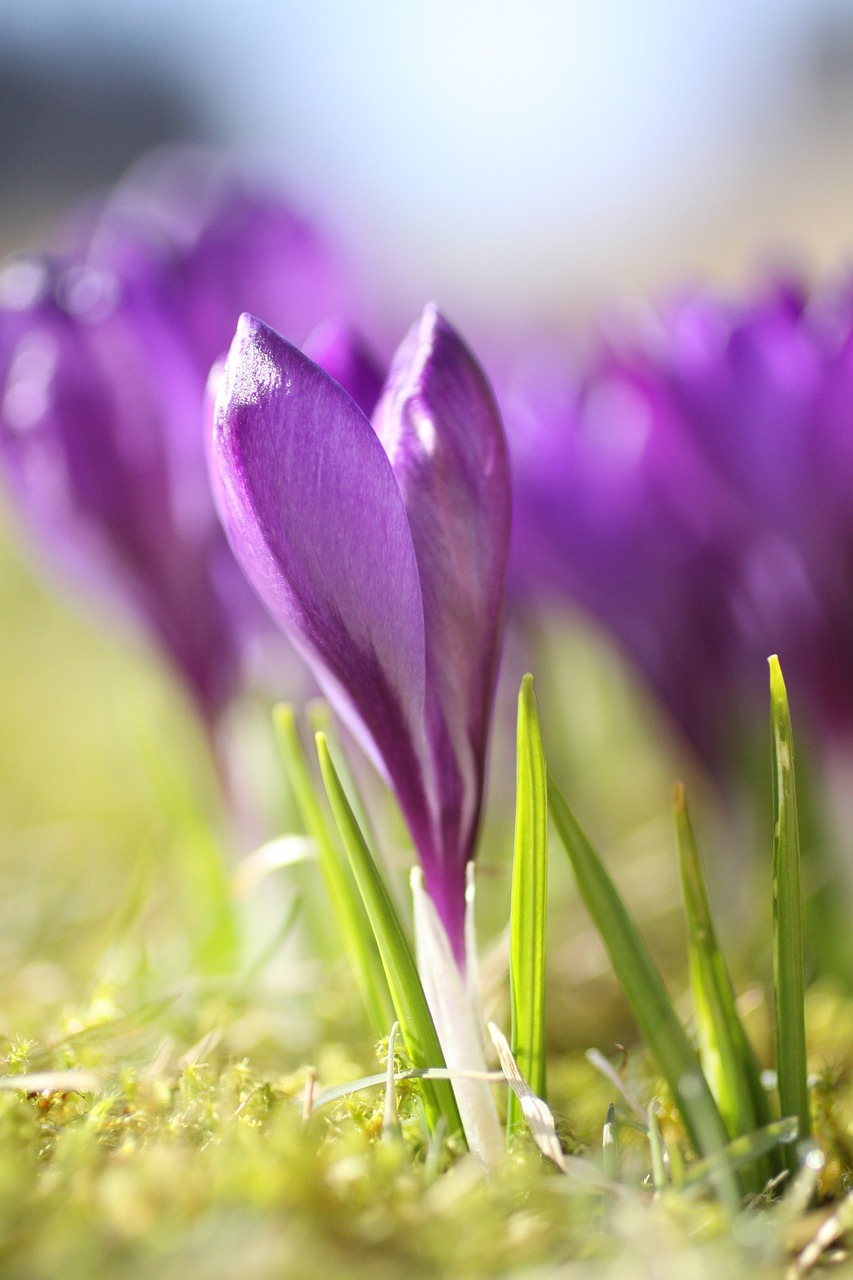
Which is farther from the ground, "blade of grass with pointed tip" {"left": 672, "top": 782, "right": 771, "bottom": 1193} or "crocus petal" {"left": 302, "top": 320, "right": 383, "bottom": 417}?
"crocus petal" {"left": 302, "top": 320, "right": 383, "bottom": 417}

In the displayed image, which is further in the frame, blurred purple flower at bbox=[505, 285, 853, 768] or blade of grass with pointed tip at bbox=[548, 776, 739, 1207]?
blurred purple flower at bbox=[505, 285, 853, 768]

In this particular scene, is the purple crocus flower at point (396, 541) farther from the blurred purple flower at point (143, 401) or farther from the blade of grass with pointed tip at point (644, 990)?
the blurred purple flower at point (143, 401)

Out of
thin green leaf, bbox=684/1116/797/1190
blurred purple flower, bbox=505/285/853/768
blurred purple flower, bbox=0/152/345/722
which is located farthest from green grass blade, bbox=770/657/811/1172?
blurred purple flower, bbox=0/152/345/722

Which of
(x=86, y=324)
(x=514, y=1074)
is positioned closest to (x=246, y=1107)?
(x=514, y=1074)

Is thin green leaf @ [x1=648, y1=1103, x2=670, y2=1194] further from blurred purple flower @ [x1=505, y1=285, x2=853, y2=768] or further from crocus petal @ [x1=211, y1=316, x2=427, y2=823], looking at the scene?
blurred purple flower @ [x1=505, y1=285, x2=853, y2=768]

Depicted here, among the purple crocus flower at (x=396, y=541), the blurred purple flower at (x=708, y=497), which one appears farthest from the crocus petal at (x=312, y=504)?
the blurred purple flower at (x=708, y=497)

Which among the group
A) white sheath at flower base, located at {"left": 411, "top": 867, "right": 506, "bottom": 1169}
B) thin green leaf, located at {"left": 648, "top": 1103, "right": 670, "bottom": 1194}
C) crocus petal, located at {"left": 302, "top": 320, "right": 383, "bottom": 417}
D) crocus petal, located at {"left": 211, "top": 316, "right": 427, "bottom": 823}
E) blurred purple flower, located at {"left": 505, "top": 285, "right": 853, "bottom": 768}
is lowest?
thin green leaf, located at {"left": 648, "top": 1103, "right": 670, "bottom": 1194}
